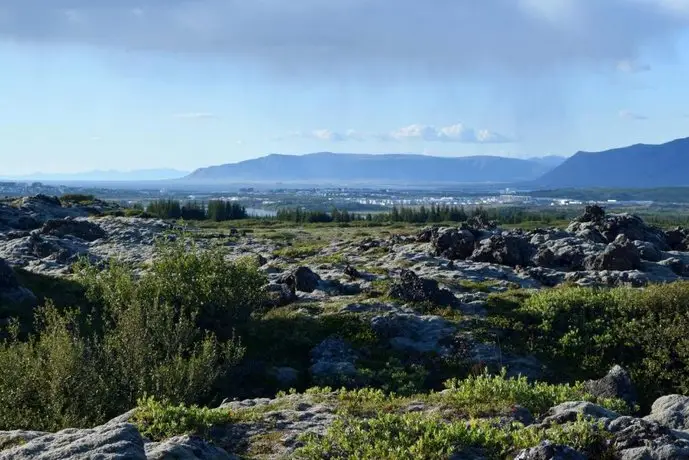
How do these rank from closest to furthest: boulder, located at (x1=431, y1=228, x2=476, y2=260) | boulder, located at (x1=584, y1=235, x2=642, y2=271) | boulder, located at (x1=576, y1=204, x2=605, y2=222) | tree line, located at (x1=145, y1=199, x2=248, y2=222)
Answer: boulder, located at (x1=584, y1=235, x2=642, y2=271) → boulder, located at (x1=431, y1=228, x2=476, y2=260) → boulder, located at (x1=576, y1=204, x2=605, y2=222) → tree line, located at (x1=145, y1=199, x2=248, y2=222)

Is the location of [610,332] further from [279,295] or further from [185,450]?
[185,450]

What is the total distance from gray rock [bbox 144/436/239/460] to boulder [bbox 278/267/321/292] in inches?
1080

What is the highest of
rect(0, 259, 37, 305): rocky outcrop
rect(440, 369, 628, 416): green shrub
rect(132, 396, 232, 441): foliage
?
rect(132, 396, 232, 441): foliage

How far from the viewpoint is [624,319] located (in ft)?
108

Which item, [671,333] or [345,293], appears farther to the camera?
[345,293]

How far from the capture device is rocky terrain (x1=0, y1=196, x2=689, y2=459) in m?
12.4

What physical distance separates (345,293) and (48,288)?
58.2 ft

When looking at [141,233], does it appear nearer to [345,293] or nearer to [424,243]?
[424,243]

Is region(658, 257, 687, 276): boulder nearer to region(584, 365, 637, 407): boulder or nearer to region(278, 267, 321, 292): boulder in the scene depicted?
region(278, 267, 321, 292): boulder

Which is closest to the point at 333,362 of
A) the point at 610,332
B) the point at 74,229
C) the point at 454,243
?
the point at 610,332

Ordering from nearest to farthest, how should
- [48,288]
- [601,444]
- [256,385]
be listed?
[601,444]
[256,385]
[48,288]

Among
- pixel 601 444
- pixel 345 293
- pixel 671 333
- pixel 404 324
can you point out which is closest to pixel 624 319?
pixel 671 333

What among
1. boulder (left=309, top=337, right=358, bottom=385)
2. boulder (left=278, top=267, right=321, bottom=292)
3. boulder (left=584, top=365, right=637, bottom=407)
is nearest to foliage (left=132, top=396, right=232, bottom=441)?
boulder (left=584, top=365, right=637, bottom=407)

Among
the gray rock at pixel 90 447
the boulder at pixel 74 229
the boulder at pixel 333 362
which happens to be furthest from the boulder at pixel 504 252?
the boulder at pixel 74 229
